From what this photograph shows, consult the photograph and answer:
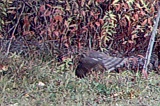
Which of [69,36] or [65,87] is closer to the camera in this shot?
[65,87]

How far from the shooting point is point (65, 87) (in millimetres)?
4914

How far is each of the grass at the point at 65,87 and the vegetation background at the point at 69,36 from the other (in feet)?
0.05

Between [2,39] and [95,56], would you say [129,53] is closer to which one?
[95,56]

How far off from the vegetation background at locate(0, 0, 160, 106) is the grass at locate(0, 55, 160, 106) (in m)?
0.01

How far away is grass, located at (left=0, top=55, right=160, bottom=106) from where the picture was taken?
15.0 ft

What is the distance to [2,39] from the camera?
5727 millimetres

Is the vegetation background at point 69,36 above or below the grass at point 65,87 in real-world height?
above

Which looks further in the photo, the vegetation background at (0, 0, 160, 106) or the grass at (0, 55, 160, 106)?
the vegetation background at (0, 0, 160, 106)

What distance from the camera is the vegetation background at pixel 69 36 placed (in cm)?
516

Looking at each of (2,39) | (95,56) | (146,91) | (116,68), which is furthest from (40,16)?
(146,91)

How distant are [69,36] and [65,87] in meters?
1.10

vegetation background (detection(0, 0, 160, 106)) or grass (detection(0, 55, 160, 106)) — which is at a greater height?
vegetation background (detection(0, 0, 160, 106))

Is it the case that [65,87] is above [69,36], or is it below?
below

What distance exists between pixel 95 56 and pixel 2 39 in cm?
143
